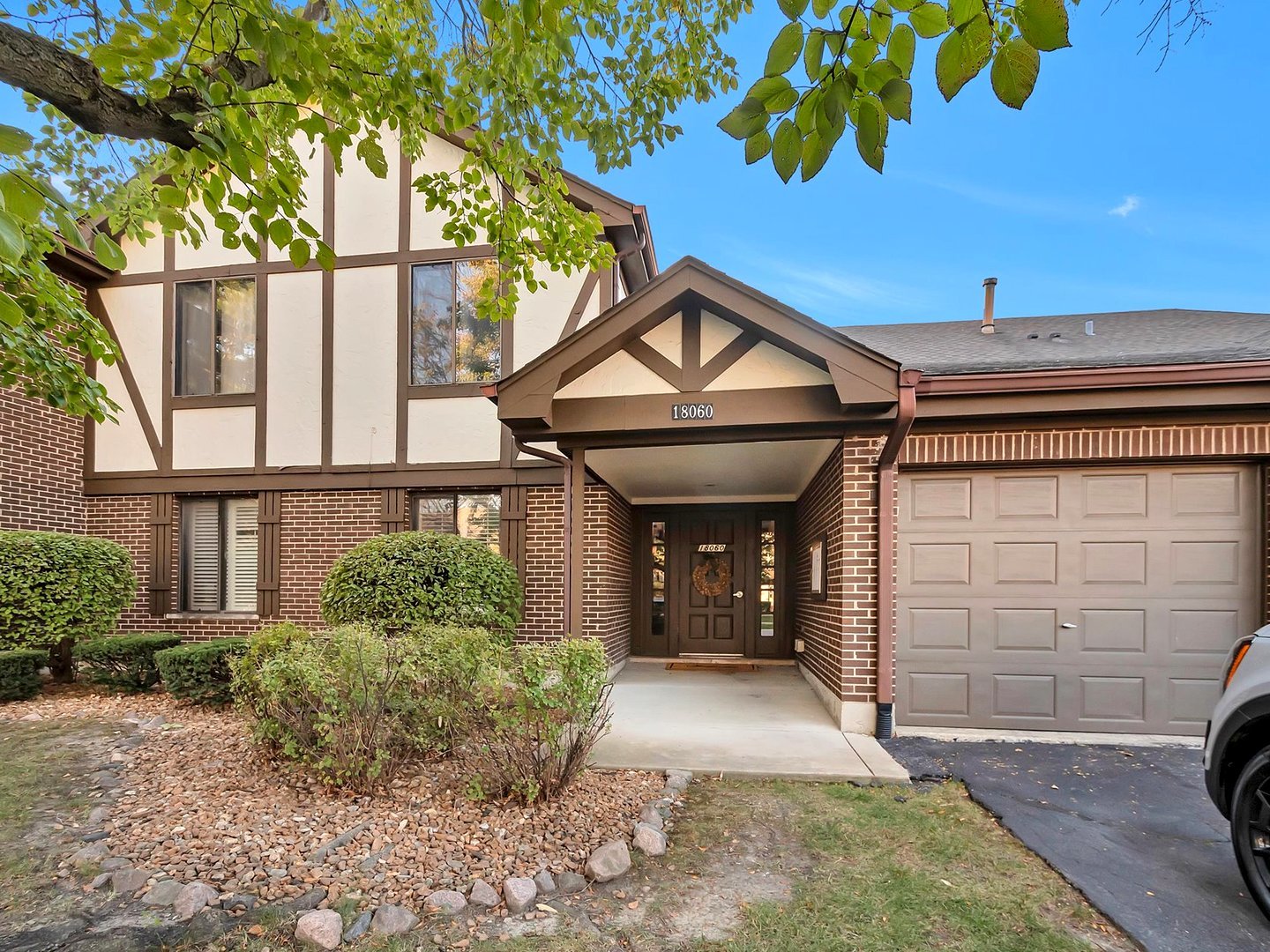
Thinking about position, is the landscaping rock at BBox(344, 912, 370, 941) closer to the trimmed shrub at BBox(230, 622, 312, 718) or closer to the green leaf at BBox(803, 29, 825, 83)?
the trimmed shrub at BBox(230, 622, 312, 718)

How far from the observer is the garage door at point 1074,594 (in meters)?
5.18

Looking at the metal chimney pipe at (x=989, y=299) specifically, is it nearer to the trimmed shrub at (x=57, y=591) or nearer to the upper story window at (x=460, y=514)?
the upper story window at (x=460, y=514)

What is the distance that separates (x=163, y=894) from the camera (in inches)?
109

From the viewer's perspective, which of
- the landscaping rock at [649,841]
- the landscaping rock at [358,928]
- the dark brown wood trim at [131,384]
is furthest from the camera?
the dark brown wood trim at [131,384]

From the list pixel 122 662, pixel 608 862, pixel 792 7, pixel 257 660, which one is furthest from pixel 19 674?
pixel 792 7

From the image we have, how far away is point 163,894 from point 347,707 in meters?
1.16

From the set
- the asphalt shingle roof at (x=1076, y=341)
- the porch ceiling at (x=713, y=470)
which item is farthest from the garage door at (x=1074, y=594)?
the porch ceiling at (x=713, y=470)

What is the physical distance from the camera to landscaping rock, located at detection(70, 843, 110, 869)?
3.05m

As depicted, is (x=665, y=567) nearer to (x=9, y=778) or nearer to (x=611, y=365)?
(x=611, y=365)

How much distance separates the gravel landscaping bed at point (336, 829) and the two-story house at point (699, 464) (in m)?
2.01

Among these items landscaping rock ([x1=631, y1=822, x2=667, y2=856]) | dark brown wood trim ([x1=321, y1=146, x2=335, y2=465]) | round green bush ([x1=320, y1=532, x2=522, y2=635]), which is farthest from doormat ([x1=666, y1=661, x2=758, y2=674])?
dark brown wood trim ([x1=321, y1=146, x2=335, y2=465])

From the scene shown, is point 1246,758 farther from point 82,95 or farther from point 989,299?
point 82,95

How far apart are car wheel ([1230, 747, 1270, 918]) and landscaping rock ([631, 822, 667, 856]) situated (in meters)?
2.65

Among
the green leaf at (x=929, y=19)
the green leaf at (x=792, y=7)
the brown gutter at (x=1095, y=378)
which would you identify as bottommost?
the brown gutter at (x=1095, y=378)
